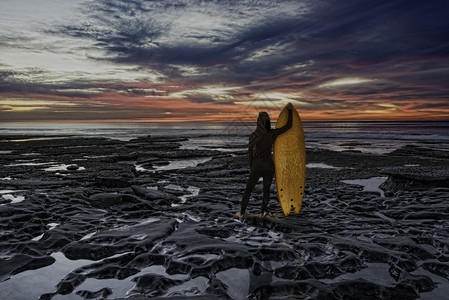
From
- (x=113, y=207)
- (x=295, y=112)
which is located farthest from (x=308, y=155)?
(x=113, y=207)

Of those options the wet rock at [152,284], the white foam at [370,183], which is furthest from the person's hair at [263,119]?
the white foam at [370,183]

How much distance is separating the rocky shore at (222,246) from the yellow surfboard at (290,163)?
0.58 metres

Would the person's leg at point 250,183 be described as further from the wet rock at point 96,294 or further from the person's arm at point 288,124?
the wet rock at point 96,294

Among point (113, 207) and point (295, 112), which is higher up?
point (295, 112)

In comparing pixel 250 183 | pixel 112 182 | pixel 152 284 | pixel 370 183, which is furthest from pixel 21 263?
pixel 370 183

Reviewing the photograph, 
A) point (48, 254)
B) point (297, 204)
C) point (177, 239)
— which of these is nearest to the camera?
point (48, 254)

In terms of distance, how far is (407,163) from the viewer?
750 inches

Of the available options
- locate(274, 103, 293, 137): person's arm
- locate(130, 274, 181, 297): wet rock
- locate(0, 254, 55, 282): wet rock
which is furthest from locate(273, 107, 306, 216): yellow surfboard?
locate(0, 254, 55, 282): wet rock

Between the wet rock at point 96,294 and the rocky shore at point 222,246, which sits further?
the rocky shore at point 222,246

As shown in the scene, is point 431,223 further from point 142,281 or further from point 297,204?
point 142,281

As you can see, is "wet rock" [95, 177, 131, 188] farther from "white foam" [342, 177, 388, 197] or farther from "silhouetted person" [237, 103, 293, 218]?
"white foam" [342, 177, 388, 197]

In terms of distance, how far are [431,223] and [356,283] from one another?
3.98 metres

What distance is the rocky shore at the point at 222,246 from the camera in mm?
4145

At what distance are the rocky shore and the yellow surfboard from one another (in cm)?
58
